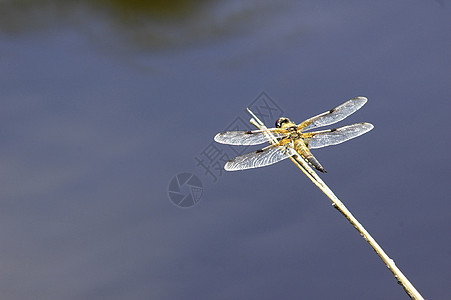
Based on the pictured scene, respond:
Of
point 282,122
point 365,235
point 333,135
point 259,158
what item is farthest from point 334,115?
point 365,235

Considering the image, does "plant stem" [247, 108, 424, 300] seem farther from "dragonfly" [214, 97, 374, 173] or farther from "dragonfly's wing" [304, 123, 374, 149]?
"dragonfly's wing" [304, 123, 374, 149]

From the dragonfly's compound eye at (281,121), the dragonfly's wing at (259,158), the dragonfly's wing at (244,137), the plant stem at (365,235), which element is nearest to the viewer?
the plant stem at (365,235)

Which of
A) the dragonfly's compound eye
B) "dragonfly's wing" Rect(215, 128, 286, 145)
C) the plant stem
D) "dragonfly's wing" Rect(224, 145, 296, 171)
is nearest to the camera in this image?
the plant stem

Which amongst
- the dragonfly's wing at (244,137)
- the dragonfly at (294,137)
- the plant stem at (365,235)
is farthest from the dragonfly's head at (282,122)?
the plant stem at (365,235)

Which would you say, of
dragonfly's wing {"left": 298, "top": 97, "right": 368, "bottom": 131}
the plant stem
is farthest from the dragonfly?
the plant stem

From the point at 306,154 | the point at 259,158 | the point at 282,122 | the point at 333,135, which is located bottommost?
the point at 306,154

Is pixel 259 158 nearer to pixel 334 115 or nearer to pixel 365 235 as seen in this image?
pixel 334 115

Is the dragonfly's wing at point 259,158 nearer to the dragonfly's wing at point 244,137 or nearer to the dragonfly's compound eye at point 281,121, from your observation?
the dragonfly's wing at point 244,137
